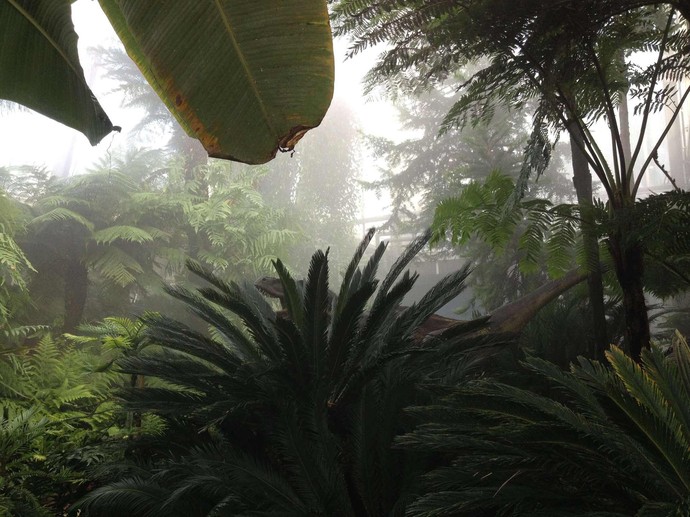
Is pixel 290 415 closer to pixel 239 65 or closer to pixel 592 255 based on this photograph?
pixel 239 65

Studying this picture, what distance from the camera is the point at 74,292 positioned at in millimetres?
5949

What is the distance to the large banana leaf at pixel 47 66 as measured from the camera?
2.58ft

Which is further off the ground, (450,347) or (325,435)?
(450,347)

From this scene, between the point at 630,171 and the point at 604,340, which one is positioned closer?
the point at 630,171

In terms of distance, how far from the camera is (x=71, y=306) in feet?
19.2

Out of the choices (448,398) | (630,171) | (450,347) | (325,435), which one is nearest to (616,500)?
(448,398)

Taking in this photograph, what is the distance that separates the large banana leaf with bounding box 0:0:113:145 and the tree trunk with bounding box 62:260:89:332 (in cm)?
550

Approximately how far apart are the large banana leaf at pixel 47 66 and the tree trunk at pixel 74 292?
18.0ft

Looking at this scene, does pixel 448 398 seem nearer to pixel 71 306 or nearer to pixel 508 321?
pixel 508 321

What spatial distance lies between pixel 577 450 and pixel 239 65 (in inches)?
43.3

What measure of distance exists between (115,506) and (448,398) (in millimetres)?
1150

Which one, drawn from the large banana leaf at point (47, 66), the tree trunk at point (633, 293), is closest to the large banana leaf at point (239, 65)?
the large banana leaf at point (47, 66)

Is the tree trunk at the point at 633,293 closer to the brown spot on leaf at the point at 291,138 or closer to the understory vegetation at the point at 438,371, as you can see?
the understory vegetation at the point at 438,371

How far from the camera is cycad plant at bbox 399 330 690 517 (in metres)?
1.07
